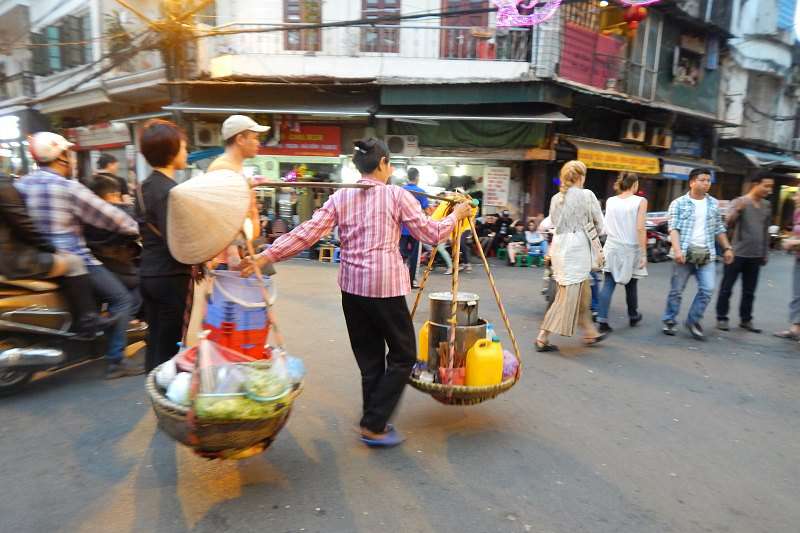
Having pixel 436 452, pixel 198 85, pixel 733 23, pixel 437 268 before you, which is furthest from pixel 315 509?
pixel 733 23

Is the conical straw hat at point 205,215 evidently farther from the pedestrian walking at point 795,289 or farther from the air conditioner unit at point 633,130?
the air conditioner unit at point 633,130

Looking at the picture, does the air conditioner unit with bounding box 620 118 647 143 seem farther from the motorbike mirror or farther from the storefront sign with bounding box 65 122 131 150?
the storefront sign with bounding box 65 122 131 150

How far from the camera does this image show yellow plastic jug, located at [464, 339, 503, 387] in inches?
127

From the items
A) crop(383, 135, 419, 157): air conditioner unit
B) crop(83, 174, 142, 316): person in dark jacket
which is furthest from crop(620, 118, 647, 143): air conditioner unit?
crop(83, 174, 142, 316): person in dark jacket

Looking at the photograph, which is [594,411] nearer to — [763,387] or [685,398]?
[685,398]

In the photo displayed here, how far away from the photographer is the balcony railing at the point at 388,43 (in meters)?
11.8

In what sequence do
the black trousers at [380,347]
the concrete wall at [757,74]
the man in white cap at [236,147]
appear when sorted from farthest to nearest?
the concrete wall at [757,74] → the black trousers at [380,347] → the man in white cap at [236,147]

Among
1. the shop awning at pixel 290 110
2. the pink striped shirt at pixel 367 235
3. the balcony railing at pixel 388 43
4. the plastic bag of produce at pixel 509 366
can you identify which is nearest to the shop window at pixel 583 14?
the balcony railing at pixel 388 43

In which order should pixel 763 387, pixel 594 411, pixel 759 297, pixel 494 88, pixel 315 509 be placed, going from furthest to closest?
pixel 494 88
pixel 759 297
pixel 763 387
pixel 594 411
pixel 315 509

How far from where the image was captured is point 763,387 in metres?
4.43

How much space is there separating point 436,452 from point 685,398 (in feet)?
7.41

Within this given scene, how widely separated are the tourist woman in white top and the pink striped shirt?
364 centimetres

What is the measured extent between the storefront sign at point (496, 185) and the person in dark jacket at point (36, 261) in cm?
1016

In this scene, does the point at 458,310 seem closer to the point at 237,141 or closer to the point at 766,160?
the point at 237,141
